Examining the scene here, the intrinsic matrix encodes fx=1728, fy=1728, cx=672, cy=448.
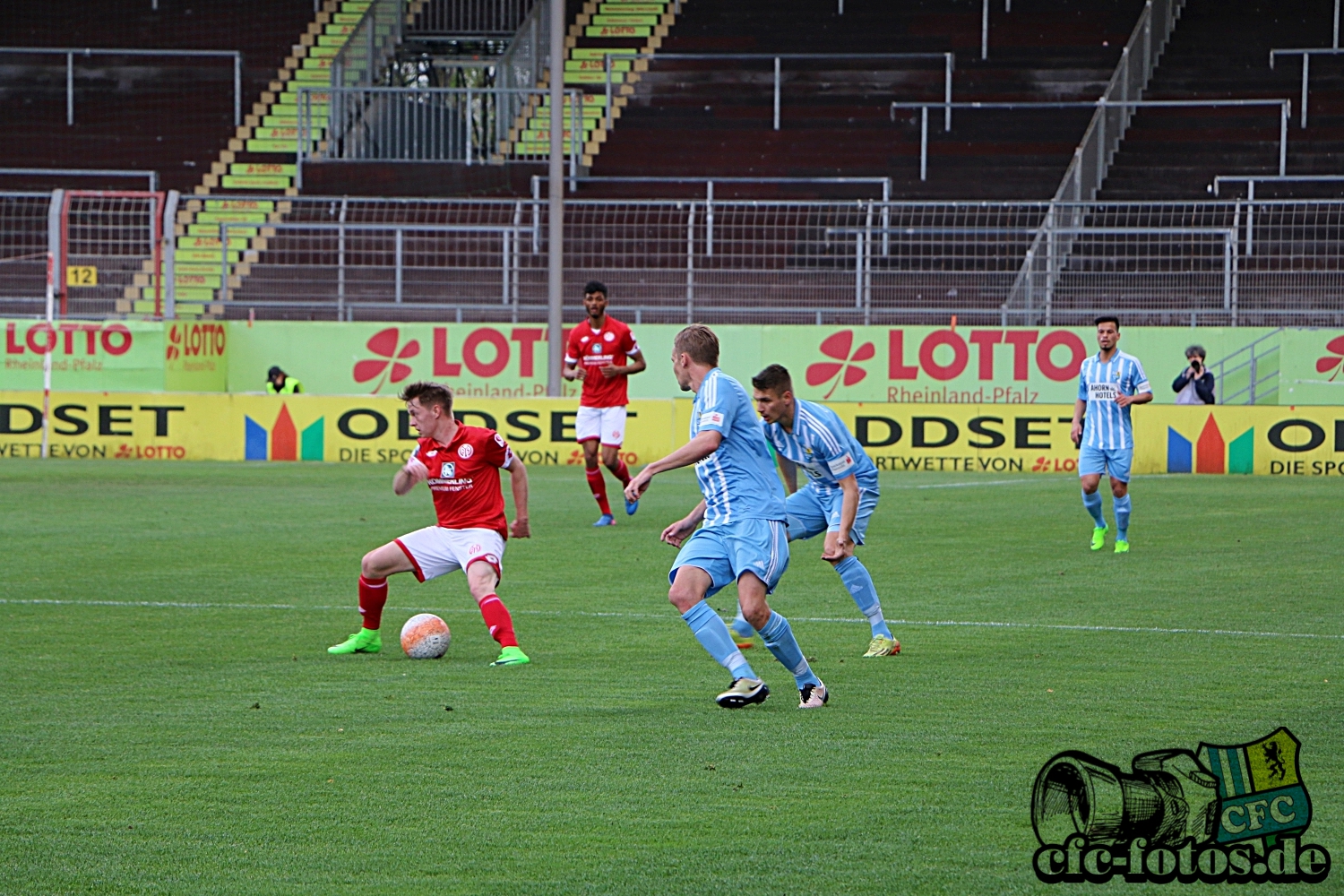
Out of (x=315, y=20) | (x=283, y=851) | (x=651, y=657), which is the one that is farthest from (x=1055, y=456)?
(x=315, y=20)

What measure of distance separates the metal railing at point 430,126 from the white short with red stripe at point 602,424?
1635cm

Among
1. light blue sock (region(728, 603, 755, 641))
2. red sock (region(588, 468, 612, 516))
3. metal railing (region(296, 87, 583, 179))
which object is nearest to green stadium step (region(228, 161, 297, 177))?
metal railing (region(296, 87, 583, 179))

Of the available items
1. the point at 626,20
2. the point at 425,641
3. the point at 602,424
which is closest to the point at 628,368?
the point at 602,424

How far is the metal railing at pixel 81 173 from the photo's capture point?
107 feet

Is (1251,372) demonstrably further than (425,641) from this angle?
Yes

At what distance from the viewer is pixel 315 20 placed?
38.0 m

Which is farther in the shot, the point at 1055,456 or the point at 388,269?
the point at 388,269

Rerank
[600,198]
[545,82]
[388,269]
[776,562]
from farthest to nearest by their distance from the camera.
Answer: [545,82]
[600,198]
[388,269]
[776,562]

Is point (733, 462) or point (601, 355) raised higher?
point (601, 355)

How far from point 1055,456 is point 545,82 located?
16.7 meters

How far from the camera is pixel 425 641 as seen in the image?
29.9ft

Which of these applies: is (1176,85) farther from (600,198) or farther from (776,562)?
(776,562)

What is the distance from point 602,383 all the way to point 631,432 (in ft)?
21.9

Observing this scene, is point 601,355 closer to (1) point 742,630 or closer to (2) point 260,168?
(1) point 742,630
